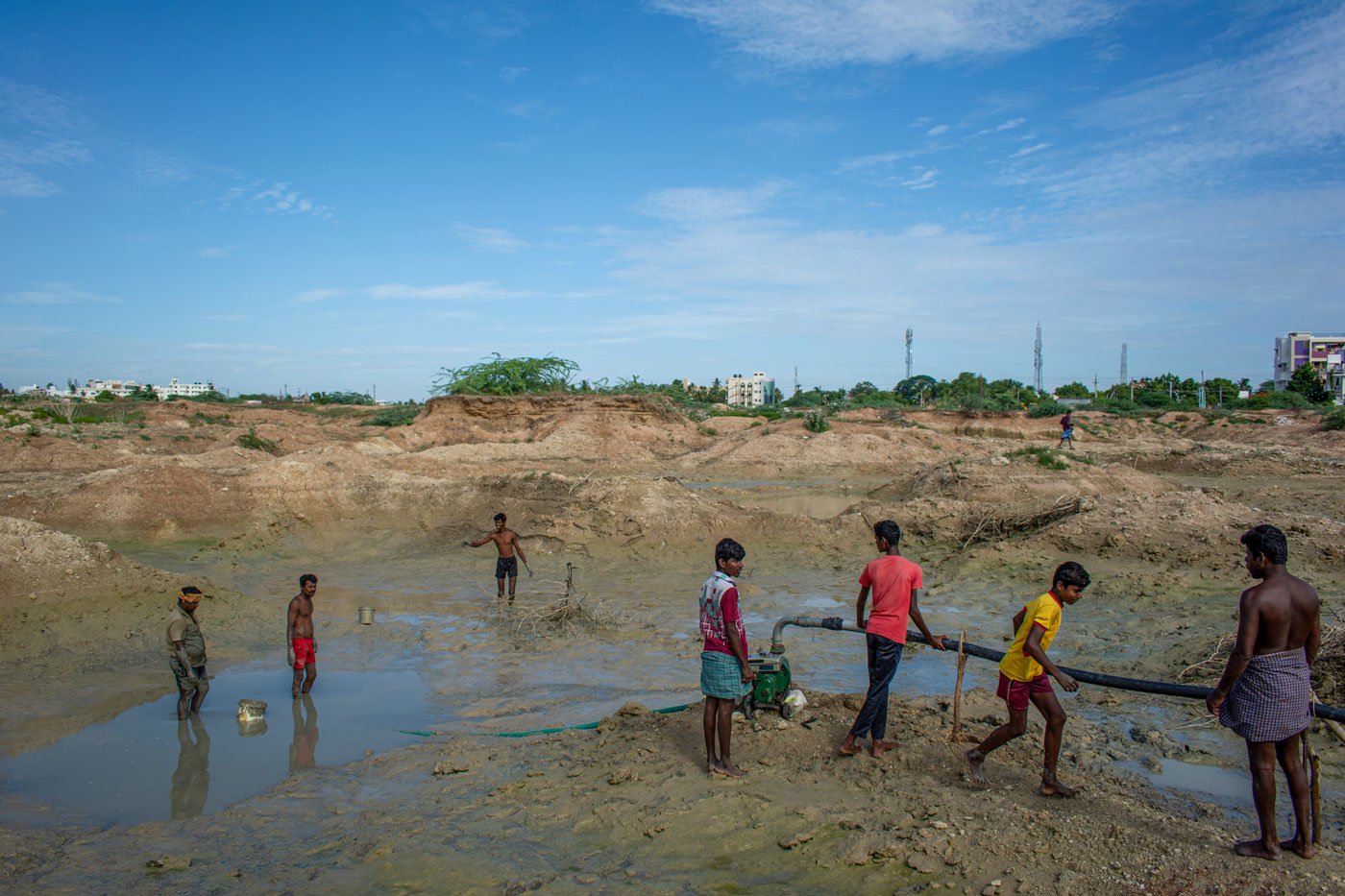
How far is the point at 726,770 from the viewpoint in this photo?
17.1ft

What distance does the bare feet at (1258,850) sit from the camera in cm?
383

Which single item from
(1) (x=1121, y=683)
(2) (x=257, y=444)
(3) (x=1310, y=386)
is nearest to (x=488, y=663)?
(1) (x=1121, y=683)

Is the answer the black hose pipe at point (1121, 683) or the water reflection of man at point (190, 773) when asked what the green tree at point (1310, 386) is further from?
A: the water reflection of man at point (190, 773)

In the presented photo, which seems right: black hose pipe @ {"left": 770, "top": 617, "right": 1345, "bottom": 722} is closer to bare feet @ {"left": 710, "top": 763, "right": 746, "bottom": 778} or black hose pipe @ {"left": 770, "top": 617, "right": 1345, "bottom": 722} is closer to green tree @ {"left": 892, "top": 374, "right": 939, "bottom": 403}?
bare feet @ {"left": 710, "top": 763, "right": 746, "bottom": 778}

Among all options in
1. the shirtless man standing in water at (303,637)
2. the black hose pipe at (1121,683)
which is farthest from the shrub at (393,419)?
the black hose pipe at (1121,683)

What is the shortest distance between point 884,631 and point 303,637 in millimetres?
5536

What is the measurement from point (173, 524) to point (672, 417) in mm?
26278

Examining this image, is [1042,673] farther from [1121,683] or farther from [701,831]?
[701,831]

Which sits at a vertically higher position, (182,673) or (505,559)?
(505,559)

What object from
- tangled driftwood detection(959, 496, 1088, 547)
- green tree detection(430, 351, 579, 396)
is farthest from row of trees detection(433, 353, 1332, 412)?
tangled driftwood detection(959, 496, 1088, 547)

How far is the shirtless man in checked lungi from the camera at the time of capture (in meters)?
3.87

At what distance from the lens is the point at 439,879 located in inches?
165

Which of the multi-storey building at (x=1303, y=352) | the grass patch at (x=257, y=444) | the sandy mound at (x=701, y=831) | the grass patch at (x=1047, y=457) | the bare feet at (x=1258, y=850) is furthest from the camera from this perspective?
the multi-storey building at (x=1303, y=352)

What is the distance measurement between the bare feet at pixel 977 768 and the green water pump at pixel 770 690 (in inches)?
54.5
